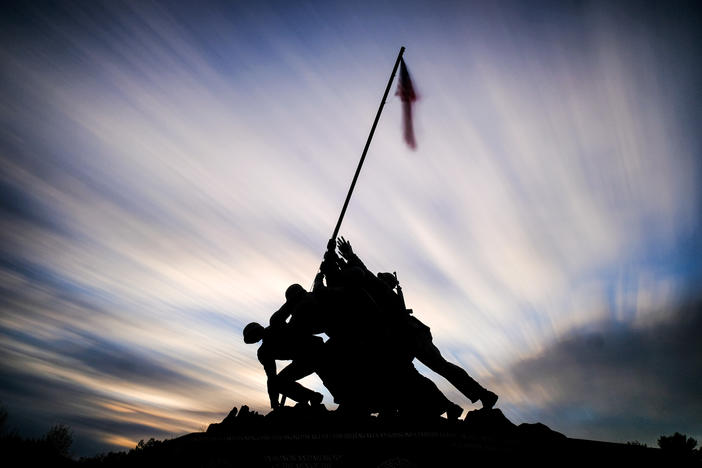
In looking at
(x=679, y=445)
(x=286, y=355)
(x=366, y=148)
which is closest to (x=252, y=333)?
(x=286, y=355)

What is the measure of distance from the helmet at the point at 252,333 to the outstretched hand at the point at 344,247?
2.21 m

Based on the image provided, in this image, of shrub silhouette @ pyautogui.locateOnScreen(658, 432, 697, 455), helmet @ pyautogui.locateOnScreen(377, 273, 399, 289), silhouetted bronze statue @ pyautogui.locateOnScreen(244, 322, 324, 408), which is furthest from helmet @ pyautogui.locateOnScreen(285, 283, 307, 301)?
shrub silhouette @ pyautogui.locateOnScreen(658, 432, 697, 455)

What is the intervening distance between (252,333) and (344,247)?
2482mm

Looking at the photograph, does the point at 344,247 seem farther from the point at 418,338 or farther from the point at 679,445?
the point at 679,445

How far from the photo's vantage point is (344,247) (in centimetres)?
763

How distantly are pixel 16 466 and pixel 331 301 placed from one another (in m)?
7.62

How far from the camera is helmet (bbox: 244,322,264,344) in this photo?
20.8 feet

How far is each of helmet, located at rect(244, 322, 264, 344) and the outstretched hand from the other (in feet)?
7.25

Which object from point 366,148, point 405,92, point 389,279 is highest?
point 405,92

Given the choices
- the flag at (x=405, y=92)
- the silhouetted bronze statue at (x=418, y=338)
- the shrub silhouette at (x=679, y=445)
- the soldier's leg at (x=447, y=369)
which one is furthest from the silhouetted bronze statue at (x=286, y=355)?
the flag at (x=405, y=92)

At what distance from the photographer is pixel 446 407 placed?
20.3 ft

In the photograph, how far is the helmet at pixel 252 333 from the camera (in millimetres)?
6344

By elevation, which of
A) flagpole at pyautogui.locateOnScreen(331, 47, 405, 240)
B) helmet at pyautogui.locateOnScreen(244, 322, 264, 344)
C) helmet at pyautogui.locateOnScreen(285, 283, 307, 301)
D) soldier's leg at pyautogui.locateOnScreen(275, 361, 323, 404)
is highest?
flagpole at pyautogui.locateOnScreen(331, 47, 405, 240)

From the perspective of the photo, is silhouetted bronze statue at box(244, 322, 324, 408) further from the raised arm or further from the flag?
the flag
